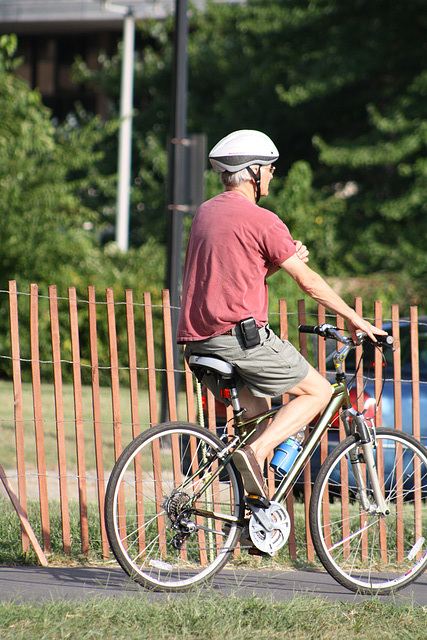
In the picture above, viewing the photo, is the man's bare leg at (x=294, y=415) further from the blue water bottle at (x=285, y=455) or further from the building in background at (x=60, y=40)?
the building in background at (x=60, y=40)

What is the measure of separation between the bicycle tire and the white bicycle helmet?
47.6 inches

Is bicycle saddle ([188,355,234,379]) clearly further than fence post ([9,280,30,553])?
No

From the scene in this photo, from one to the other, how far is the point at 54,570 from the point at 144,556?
0.48 m

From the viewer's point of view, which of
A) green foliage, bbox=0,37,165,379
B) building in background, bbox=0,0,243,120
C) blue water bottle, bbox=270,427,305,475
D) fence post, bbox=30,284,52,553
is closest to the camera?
blue water bottle, bbox=270,427,305,475

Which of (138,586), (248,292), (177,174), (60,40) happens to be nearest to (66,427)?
(177,174)

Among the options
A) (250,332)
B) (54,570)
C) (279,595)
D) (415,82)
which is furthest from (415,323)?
(415,82)

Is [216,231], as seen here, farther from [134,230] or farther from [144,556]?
[134,230]

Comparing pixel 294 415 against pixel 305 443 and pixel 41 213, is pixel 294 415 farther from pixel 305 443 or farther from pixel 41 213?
pixel 41 213

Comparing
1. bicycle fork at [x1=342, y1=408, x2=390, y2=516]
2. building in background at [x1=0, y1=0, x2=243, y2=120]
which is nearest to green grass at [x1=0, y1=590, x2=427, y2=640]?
bicycle fork at [x1=342, y1=408, x2=390, y2=516]

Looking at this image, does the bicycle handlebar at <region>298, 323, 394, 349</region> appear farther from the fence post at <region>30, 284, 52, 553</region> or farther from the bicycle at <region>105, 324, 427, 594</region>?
the fence post at <region>30, 284, 52, 553</region>

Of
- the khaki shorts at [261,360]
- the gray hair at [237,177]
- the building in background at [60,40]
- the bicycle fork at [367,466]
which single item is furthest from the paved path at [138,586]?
the building in background at [60,40]

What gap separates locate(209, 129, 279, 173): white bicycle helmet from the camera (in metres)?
3.65

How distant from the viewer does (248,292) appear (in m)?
3.62

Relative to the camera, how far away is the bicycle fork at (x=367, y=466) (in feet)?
12.9
